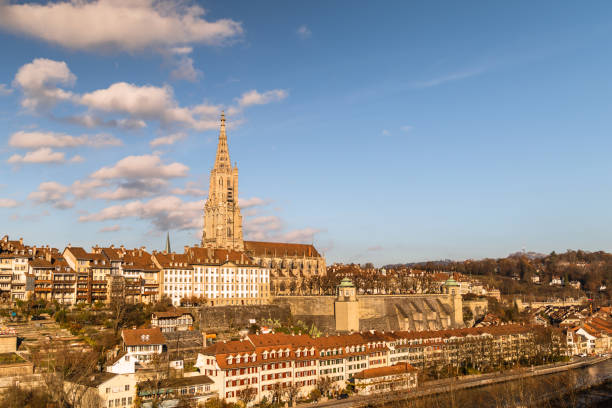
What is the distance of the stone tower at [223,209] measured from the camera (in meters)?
130

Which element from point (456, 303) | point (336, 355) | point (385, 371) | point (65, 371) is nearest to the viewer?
point (65, 371)

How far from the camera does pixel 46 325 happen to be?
75438mm

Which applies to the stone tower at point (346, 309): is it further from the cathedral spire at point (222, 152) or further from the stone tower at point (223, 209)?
the cathedral spire at point (222, 152)

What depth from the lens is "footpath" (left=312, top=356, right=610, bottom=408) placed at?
216 ft

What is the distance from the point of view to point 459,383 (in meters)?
77.2

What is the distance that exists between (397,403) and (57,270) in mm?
51164

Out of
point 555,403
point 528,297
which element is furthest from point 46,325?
point 528,297

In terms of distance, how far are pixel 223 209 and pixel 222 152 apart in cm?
1356

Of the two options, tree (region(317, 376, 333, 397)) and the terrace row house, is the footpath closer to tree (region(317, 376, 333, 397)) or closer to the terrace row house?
tree (region(317, 376, 333, 397))

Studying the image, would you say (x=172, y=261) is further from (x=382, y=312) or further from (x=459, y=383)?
(x=459, y=383)

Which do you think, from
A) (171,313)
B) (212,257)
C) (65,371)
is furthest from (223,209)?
(65,371)

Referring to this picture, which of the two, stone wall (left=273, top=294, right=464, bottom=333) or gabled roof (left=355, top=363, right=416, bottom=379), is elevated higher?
stone wall (left=273, top=294, right=464, bottom=333)

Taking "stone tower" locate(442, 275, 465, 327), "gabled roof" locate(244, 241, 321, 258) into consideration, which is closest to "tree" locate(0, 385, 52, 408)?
"gabled roof" locate(244, 241, 321, 258)

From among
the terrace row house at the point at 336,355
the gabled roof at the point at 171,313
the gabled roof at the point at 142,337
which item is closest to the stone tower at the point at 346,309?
the terrace row house at the point at 336,355
